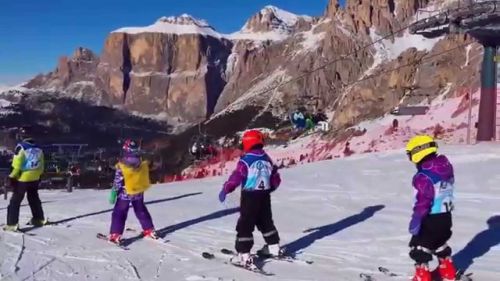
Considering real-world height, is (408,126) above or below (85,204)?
above

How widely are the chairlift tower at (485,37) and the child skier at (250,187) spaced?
51.9 ft

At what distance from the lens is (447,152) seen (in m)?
19.3

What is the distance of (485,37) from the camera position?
2278cm

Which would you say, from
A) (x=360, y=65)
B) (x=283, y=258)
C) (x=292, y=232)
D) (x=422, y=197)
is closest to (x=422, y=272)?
(x=422, y=197)

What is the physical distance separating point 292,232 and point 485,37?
48.6 feet

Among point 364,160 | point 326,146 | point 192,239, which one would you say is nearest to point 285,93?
point 326,146

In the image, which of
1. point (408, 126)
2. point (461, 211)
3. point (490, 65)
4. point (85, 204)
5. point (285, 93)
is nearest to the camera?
point (461, 211)

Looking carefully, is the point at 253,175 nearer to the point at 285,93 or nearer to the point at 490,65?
the point at 490,65

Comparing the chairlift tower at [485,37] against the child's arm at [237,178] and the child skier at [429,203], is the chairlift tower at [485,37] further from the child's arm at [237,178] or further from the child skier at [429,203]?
the child skier at [429,203]

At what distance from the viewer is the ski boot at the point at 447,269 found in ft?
23.6

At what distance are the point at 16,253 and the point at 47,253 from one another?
389 mm

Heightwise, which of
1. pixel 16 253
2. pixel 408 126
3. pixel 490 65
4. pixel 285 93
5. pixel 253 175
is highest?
pixel 285 93

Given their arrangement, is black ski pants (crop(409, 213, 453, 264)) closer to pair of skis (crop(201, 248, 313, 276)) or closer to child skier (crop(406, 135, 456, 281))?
child skier (crop(406, 135, 456, 281))

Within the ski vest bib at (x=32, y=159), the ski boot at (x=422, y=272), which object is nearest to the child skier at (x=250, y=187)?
the ski boot at (x=422, y=272)
